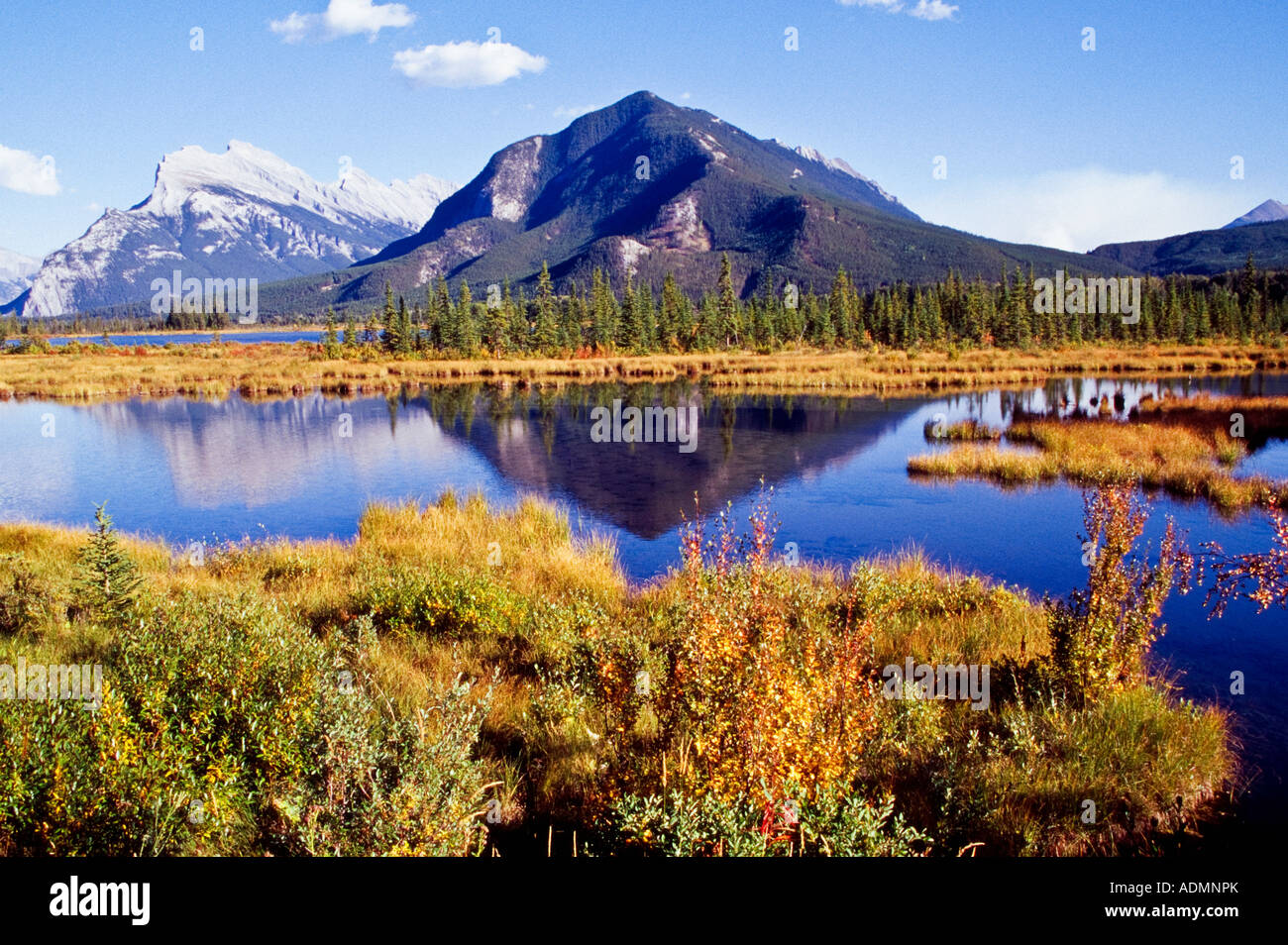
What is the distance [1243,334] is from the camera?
89.0 m

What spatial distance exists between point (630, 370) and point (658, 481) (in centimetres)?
4458

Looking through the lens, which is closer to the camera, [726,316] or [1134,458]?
[1134,458]

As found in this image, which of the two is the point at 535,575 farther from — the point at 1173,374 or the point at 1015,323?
the point at 1015,323

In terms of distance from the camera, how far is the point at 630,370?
69.6 meters

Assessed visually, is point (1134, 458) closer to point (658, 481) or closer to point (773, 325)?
point (658, 481)

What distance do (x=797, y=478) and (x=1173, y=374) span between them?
45835 mm

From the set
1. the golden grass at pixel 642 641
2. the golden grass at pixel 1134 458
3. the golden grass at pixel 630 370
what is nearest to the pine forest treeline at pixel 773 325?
the golden grass at pixel 630 370

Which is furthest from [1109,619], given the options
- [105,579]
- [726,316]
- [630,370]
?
[726,316]

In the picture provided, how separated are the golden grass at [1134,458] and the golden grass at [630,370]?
71.6ft

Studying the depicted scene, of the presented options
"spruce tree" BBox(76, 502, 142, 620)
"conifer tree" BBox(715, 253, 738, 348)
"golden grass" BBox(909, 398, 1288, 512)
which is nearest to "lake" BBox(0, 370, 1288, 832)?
"golden grass" BBox(909, 398, 1288, 512)

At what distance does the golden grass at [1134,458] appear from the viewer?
70.4ft

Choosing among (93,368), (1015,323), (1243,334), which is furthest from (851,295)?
(93,368)

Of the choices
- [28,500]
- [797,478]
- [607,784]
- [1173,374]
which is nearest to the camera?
[607,784]

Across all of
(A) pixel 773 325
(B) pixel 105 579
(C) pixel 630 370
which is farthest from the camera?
(A) pixel 773 325
